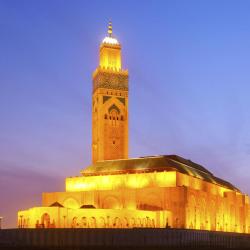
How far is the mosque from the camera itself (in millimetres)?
49594

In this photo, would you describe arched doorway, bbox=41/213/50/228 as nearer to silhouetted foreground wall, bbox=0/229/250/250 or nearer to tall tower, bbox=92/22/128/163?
silhouetted foreground wall, bbox=0/229/250/250

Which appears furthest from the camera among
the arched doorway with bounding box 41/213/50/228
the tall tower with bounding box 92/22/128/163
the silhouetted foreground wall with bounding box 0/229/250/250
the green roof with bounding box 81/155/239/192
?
the tall tower with bounding box 92/22/128/163

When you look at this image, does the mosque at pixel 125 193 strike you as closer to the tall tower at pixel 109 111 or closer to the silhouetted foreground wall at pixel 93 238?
the tall tower at pixel 109 111

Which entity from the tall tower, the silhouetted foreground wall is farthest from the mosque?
the silhouetted foreground wall

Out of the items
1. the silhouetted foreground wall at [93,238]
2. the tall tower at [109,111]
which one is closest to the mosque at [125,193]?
the tall tower at [109,111]

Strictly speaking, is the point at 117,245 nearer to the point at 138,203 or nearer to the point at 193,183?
the point at 138,203

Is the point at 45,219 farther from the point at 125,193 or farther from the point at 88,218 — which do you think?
the point at 125,193

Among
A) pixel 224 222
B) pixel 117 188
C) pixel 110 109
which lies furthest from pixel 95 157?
pixel 224 222

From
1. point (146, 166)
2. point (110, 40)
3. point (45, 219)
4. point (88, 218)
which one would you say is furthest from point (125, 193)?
point (110, 40)

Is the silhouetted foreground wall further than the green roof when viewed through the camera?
No

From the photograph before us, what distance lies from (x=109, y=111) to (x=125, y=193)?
55.5 ft

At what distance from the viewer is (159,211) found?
51688 millimetres

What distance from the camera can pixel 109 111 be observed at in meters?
68.6

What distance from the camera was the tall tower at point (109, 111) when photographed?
67.9 meters
